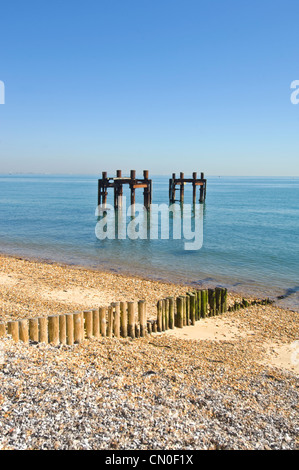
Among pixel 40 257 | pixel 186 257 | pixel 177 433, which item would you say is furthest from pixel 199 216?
pixel 177 433

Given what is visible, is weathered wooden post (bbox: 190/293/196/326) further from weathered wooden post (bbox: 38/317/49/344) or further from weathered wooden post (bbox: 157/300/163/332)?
weathered wooden post (bbox: 38/317/49/344)

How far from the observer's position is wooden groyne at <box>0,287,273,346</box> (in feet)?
24.9

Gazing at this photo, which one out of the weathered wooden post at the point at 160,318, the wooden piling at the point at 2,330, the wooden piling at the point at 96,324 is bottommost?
the weathered wooden post at the point at 160,318

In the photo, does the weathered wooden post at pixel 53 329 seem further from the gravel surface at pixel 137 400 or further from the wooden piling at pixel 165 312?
the wooden piling at pixel 165 312

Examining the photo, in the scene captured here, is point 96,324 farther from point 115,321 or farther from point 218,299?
point 218,299

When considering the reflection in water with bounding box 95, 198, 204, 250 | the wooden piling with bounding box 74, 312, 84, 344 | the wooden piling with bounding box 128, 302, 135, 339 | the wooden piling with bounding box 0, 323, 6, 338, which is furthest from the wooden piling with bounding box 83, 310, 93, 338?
the reflection in water with bounding box 95, 198, 204, 250

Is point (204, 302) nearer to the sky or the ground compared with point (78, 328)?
nearer to the ground

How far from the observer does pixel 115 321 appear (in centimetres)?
900

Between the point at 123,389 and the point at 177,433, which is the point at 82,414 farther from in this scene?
the point at 177,433

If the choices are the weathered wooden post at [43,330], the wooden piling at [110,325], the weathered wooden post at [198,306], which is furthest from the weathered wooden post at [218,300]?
the weathered wooden post at [43,330]

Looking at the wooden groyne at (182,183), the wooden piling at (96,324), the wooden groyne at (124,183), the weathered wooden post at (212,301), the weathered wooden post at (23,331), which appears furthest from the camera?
the wooden groyne at (182,183)

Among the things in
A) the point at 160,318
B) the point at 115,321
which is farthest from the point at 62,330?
the point at 160,318

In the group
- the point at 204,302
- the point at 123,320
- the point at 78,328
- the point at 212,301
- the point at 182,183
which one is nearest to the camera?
the point at 78,328

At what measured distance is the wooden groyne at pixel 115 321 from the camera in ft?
24.9
